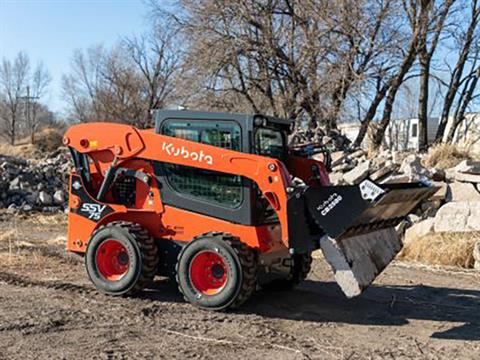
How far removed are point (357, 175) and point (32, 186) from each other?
37.3ft

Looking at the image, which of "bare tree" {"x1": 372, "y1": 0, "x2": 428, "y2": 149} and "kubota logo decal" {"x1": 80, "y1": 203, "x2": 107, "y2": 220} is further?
"bare tree" {"x1": 372, "y1": 0, "x2": 428, "y2": 149}

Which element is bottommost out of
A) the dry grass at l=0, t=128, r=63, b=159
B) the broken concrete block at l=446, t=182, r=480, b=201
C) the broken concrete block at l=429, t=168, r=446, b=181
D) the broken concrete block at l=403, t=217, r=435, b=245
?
the broken concrete block at l=403, t=217, r=435, b=245

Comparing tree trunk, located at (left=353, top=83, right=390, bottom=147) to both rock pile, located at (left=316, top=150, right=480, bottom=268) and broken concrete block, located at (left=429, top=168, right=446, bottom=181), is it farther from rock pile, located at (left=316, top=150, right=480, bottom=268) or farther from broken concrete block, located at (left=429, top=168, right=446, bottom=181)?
broken concrete block, located at (left=429, top=168, right=446, bottom=181)

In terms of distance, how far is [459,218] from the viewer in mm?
11477

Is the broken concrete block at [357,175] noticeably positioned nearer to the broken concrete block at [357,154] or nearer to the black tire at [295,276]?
the broken concrete block at [357,154]

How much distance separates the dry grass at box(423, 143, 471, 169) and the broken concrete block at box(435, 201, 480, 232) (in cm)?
348

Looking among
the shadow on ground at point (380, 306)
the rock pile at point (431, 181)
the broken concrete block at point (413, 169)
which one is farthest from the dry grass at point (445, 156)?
the shadow on ground at point (380, 306)

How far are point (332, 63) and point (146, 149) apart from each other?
1403 centimetres

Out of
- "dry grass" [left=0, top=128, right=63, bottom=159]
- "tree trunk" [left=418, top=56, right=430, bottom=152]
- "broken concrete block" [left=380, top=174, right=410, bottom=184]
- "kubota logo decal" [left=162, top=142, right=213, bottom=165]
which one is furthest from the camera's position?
"dry grass" [left=0, top=128, right=63, bottom=159]

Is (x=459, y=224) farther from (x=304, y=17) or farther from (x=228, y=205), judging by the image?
(x=304, y=17)

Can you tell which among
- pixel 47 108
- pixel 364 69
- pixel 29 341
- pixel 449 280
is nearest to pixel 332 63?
pixel 364 69

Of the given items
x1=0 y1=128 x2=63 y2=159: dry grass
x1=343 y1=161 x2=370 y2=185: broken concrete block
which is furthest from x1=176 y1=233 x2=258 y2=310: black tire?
x1=0 y1=128 x2=63 y2=159: dry grass

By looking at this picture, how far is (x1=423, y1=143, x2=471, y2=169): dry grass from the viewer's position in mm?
15247

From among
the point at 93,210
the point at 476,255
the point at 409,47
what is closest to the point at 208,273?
the point at 93,210
